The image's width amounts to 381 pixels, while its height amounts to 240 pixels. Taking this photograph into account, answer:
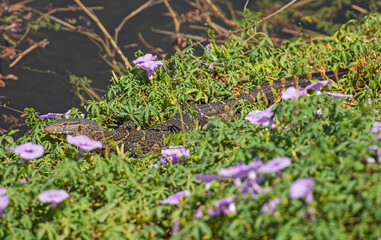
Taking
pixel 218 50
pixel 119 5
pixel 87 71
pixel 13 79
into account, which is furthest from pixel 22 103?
pixel 218 50

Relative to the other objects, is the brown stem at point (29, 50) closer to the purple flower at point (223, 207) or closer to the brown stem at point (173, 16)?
the brown stem at point (173, 16)

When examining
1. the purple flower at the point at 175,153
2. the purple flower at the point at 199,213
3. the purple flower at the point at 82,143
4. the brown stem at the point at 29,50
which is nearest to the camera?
the purple flower at the point at 199,213

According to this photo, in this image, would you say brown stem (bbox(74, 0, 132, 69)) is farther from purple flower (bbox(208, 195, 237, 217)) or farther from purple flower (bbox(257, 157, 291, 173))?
purple flower (bbox(257, 157, 291, 173))

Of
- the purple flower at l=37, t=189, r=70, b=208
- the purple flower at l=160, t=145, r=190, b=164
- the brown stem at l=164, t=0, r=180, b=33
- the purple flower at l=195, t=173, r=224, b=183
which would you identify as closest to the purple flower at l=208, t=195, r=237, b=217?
the purple flower at l=195, t=173, r=224, b=183

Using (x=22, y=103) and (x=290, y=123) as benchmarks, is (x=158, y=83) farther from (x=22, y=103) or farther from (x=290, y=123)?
(x=22, y=103)

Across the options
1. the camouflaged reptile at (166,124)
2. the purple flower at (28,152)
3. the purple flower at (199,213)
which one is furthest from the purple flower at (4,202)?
the camouflaged reptile at (166,124)

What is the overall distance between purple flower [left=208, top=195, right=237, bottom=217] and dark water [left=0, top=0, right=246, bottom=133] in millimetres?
5417

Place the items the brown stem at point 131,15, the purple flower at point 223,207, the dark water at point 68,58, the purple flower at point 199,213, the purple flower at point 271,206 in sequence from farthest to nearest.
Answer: the brown stem at point 131,15, the dark water at point 68,58, the purple flower at point 199,213, the purple flower at point 223,207, the purple flower at point 271,206

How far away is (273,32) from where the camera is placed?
9.76 meters

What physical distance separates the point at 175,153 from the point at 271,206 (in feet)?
4.51

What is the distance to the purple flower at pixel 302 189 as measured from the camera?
2.18 meters

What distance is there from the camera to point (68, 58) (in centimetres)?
870

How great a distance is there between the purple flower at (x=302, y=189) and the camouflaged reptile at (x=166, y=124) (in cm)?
286

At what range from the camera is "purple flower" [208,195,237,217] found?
240 centimetres
